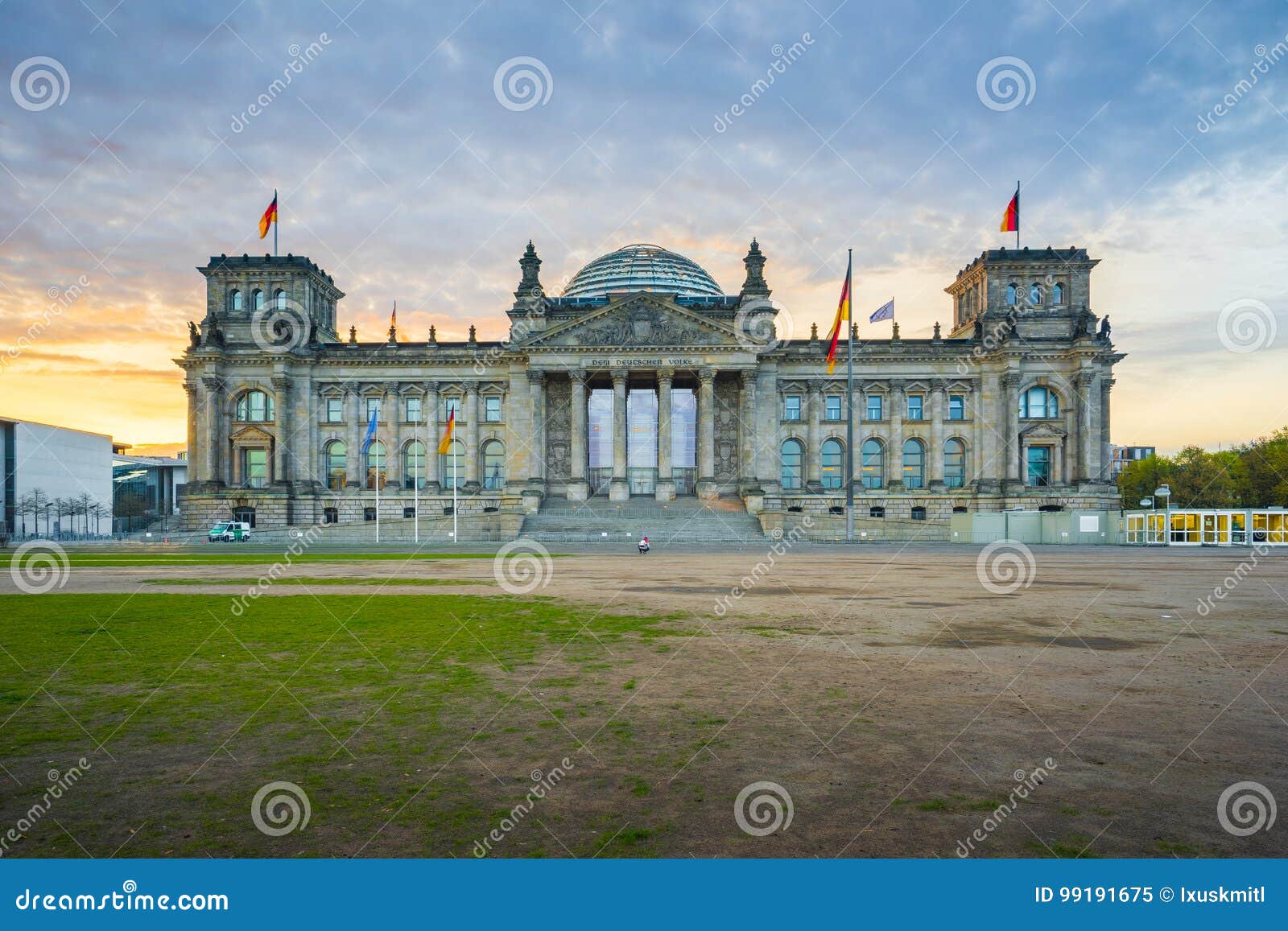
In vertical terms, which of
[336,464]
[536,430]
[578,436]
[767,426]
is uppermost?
[767,426]

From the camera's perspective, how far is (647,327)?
67188mm

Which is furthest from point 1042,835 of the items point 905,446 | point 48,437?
point 48,437

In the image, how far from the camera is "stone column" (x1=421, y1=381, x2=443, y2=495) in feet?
241

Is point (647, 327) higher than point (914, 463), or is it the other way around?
point (647, 327)

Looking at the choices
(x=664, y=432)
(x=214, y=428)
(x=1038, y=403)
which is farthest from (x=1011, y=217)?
(x=214, y=428)

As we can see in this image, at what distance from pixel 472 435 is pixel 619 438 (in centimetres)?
1466

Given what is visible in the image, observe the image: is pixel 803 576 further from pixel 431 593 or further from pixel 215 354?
pixel 215 354

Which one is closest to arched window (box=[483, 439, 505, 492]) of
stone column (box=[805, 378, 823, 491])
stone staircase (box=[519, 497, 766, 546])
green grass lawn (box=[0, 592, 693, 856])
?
stone staircase (box=[519, 497, 766, 546])

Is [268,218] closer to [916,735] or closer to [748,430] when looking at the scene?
[748,430]

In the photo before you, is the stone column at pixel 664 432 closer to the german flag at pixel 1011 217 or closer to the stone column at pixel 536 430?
the stone column at pixel 536 430

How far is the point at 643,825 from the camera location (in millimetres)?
4488

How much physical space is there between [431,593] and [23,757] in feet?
39.6

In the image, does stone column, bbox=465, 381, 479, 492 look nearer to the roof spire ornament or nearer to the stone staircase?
the stone staircase

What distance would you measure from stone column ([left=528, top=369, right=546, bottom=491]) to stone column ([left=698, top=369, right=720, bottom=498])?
13233mm
